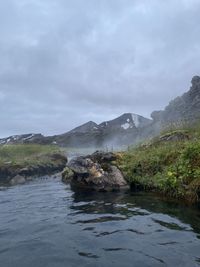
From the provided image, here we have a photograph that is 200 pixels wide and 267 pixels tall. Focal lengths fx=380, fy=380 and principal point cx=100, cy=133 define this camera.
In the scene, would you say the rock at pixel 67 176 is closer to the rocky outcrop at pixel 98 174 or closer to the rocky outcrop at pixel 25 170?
the rocky outcrop at pixel 98 174

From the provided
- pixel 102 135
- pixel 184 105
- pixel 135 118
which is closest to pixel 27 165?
pixel 184 105

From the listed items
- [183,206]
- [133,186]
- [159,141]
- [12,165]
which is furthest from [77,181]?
[12,165]

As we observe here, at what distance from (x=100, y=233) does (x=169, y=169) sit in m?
6.29

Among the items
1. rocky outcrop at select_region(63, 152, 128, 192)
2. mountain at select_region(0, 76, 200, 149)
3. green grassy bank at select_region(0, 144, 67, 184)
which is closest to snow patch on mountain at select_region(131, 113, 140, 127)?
mountain at select_region(0, 76, 200, 149)

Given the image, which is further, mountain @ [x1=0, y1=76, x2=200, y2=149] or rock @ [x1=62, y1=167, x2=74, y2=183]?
mountain @ [x1=0, y1=76, x2=200, y2=149]

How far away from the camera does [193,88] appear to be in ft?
154

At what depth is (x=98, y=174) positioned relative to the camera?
62.4 feet

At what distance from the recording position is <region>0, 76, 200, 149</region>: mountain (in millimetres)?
43469

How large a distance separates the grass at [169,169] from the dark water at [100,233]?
78 cm

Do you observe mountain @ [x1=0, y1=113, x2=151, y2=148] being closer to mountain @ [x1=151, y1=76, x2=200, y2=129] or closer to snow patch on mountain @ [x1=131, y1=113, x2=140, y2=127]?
snow patch on mountain @ [x1=131, y1=113, x2=140, y2=127]

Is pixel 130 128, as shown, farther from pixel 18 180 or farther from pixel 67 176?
pixel 67 176

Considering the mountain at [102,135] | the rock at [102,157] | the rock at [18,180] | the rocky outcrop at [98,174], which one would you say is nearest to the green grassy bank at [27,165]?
the rock at [18,180]

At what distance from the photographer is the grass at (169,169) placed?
47.3ft

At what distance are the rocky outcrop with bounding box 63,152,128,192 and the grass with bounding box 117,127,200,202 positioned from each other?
502 mm
